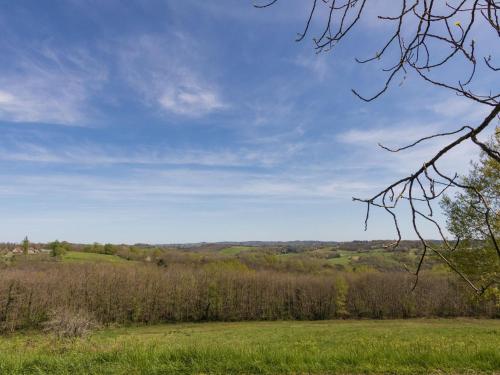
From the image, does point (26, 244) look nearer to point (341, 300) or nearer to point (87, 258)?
point (87, 258)

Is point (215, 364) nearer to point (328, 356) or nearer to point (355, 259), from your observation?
point (328, 356)

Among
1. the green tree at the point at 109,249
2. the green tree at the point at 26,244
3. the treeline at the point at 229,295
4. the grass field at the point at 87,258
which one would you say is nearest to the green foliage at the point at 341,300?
the treeline at the point at 229,295

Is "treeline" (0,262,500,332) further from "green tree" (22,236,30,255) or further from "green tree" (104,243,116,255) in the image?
"green tree" (22,236,30,255)

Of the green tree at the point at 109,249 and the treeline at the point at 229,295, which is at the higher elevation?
the green tree at the point at 109,249

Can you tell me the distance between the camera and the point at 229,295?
166ft

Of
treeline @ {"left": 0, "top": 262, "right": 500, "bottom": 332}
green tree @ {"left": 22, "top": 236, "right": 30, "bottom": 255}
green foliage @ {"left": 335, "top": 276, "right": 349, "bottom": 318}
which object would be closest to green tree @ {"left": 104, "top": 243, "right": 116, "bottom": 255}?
Answer: green tree @ {"left": 22, "top": 236, "right": 30, "bottom": 255}

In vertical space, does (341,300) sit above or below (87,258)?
below

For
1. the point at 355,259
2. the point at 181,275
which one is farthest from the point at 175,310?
the point at 355,259

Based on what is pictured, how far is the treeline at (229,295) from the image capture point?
4541 centimetres

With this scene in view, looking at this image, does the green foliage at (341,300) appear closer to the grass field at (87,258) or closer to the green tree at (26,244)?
the grass field at (87,258)

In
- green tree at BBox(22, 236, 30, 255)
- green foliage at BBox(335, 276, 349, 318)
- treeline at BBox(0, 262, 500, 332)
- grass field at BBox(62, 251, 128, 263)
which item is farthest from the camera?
green tree at BBox(22, 236, 30, 255)

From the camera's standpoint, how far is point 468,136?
3.50ft

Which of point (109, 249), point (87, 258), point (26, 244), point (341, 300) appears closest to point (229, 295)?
point (341, 300)

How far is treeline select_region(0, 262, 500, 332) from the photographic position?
4541 cm
